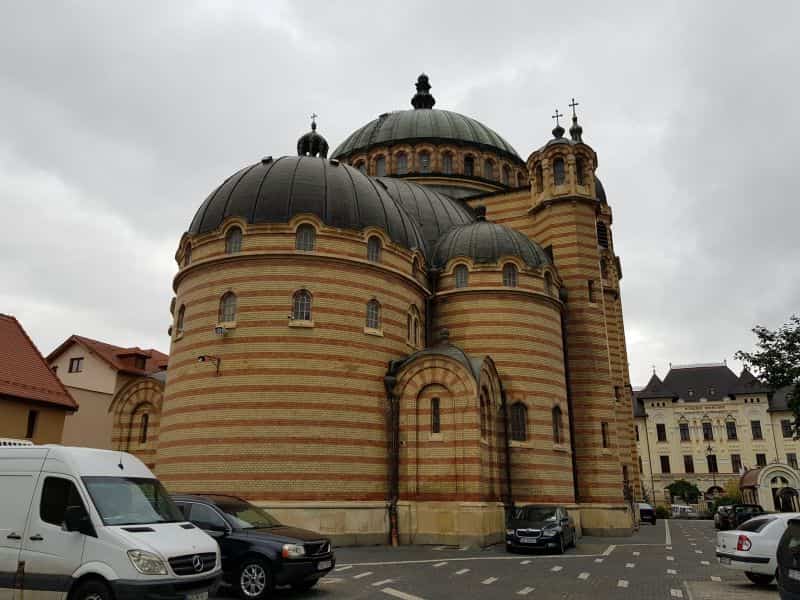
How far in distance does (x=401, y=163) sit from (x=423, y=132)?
8.28ft

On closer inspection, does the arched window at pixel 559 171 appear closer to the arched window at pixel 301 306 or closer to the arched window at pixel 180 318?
the arched window at pixel 301 306

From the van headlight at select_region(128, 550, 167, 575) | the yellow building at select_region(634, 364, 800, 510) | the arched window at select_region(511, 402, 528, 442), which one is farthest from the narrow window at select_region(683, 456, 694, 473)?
the van headlight at select_region(128, 550, 167, 575)

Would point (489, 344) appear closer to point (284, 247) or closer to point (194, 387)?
point (284, 247)

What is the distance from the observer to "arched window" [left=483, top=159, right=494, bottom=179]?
40625 mm

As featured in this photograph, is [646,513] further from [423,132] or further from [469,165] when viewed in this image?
[423,132]

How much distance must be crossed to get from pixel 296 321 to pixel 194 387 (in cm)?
438

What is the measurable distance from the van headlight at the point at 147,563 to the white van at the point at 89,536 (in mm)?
13

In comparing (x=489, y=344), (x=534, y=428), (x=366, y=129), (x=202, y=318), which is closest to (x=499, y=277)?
(x=489, y=344)

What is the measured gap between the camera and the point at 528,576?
48.6ft

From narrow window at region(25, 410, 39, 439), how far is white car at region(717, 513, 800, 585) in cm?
2213

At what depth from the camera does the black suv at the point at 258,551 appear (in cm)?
1139

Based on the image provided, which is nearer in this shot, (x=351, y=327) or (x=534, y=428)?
→ (x=351, y=327)

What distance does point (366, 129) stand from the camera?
4278 centimetres

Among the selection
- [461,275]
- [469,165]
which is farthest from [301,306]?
[469,165]
